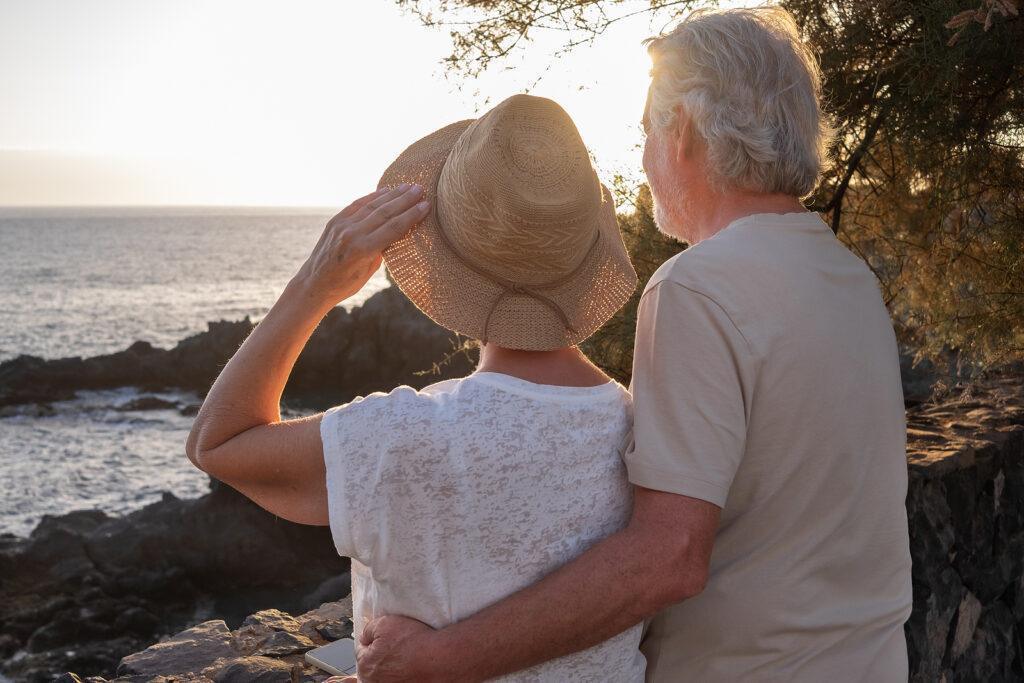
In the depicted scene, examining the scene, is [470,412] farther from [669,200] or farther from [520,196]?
[669,200]

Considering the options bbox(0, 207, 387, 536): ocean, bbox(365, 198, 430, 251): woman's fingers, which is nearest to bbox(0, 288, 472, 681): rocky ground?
bbox(0, 207, 387, 536): ocean

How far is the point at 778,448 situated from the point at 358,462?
0.67 m

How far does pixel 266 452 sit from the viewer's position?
4.68 feet

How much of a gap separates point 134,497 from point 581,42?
44.4ft

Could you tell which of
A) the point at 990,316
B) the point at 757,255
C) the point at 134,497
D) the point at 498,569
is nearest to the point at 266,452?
the point at 498,569

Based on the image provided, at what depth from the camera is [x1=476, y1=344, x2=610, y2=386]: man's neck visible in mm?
1509

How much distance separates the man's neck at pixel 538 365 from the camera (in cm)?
151

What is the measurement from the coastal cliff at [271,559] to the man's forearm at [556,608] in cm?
188

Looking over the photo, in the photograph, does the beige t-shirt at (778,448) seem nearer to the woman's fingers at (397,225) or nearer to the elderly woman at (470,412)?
the elderly woman at (470,412)

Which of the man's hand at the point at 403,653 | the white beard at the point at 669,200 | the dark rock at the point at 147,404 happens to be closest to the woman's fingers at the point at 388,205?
the white beard at the point at 669,200

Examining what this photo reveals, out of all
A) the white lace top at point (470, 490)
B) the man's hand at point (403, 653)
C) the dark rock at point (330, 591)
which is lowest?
the dark rock at point (330, 591)

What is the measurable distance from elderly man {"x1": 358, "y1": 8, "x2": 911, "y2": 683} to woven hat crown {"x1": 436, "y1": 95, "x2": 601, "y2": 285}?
186 mm

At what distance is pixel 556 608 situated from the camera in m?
1.41

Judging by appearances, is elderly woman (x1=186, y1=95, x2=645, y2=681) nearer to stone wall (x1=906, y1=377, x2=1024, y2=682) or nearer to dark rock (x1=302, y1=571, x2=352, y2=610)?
stone wall (x1=906, y1=377, x2=1024, y2=682)
